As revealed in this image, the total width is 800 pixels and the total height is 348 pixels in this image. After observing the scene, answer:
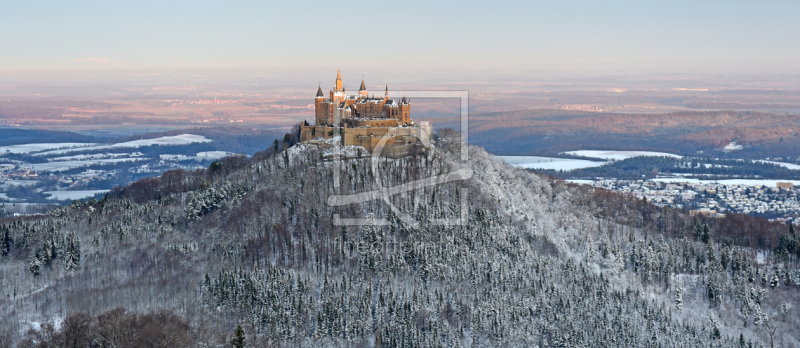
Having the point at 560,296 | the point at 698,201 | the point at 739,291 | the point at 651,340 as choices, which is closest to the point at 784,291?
the point at 739,291

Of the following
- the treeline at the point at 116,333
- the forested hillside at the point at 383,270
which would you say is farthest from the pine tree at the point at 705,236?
the treeline at the point at 116,333

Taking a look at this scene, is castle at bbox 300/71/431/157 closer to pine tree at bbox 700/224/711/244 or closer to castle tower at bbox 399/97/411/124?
castle tower at bbox 399/97/411/124

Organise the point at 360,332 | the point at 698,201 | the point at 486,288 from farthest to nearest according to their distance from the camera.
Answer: the point at 698,201 → the point at 486,288 → the point at 360,332

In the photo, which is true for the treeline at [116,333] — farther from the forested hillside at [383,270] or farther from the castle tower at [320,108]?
the castle tower at [320,108]

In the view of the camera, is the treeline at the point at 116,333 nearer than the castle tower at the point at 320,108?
Yes

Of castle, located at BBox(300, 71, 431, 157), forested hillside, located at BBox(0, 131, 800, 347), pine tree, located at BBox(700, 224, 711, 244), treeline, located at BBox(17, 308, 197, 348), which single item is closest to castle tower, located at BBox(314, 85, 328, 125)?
castle, located at BBox(300, 71, 431, 157)

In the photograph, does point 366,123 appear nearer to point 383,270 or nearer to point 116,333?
point 383,270

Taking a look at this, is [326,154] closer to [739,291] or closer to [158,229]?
[158,229]
